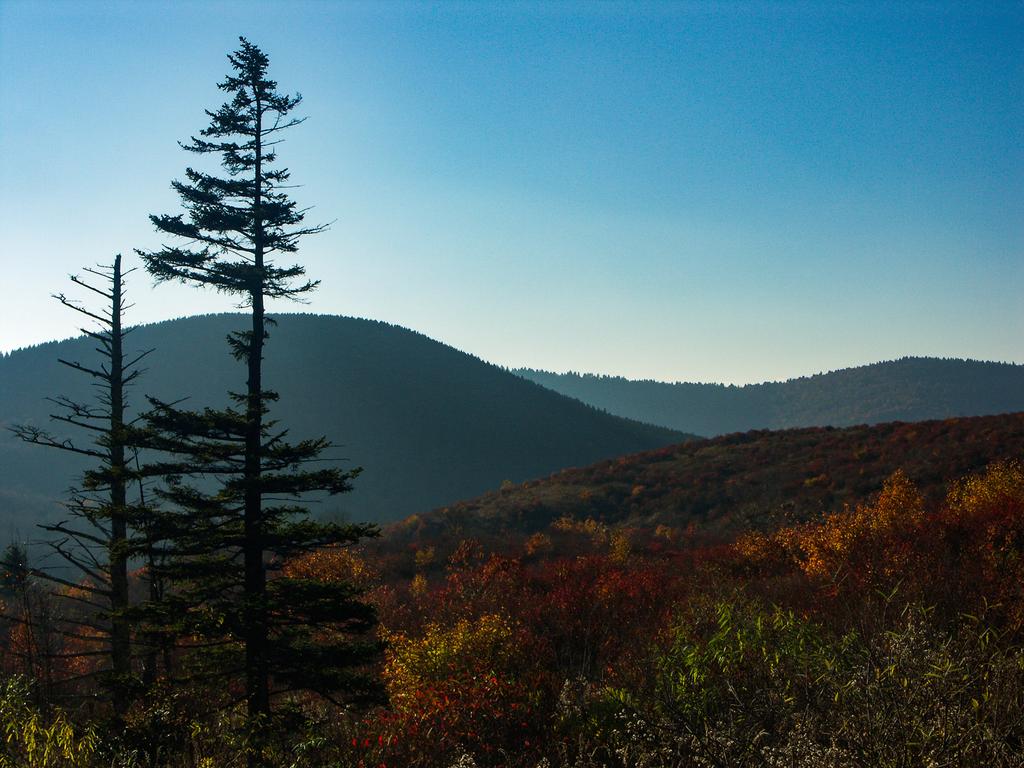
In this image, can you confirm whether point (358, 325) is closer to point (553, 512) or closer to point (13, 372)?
point (13, 372)

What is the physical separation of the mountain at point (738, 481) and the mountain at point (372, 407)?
223 ft

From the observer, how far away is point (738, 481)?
4250 centimetres

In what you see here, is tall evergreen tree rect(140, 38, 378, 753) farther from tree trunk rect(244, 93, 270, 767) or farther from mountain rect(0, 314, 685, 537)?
mountain rect(0, 314, 685, 537)

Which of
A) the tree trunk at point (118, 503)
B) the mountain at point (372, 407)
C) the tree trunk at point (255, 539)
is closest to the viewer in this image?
the tree trunk at point (255, 539)

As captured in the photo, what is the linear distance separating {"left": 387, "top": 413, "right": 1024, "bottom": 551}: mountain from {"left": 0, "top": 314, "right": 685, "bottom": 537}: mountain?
67937mm

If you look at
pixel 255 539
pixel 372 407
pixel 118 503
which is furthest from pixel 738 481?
pixel 372 407

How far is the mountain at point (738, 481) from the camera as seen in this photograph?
3366 centimetres

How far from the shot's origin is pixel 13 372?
15862 centimetres

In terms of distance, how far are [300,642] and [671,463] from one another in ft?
144

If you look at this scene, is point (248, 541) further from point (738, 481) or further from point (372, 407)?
point (372, 407)

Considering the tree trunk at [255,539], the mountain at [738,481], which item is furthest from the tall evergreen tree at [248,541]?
the mountain at [738,481]

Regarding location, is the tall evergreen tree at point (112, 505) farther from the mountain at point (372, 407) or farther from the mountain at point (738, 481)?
the mountain at point (372, 407)

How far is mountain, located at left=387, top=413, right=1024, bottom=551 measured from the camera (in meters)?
33.7

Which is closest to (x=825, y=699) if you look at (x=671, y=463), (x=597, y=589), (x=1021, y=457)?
(x=597, y=589)
